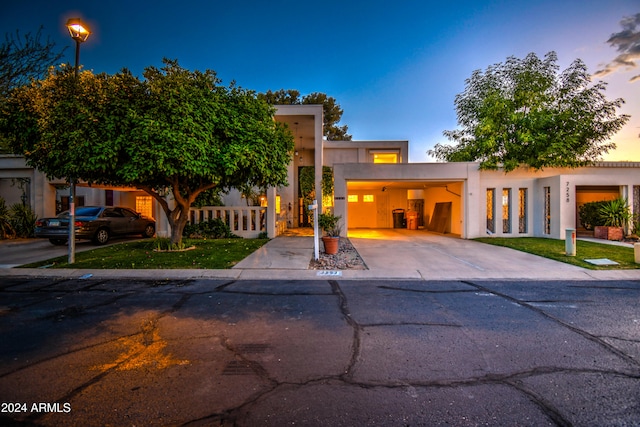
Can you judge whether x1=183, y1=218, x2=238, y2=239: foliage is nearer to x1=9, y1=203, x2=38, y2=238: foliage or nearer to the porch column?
the porch column

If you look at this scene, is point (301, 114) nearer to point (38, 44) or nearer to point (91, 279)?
point (38, 44)

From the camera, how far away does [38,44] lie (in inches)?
259

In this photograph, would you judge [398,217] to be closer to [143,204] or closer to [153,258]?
[153,258]

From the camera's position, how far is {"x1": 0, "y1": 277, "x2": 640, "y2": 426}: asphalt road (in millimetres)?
2408

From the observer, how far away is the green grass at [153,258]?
841 centimetres

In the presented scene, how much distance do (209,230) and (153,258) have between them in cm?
549

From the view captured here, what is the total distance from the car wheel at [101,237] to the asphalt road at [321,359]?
24.6 ft

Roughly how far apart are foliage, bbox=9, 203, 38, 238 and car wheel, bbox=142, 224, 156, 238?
492 centimetres

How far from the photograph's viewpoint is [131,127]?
866cm

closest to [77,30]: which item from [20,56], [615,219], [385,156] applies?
[20,56]

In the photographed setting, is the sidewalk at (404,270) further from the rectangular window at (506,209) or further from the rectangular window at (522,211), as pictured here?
the rectangular window at (522,211)

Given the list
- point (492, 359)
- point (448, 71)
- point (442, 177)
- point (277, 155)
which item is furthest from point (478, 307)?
point (448, 71)

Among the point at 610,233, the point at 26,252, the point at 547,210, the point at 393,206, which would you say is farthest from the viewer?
the point at 393,206

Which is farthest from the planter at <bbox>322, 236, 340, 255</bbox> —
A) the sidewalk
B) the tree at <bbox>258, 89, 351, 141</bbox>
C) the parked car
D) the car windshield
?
the tree at <bbox>258, 89, 351, 141</bbox>
